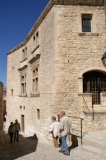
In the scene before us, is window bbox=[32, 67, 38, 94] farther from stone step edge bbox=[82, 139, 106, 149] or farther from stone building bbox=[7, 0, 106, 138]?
stone step edge bbox=[82, 139, 106, 149]

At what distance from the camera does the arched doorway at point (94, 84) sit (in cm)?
1153

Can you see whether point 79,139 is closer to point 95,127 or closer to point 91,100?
point 95,127

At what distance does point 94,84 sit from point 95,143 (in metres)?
4.57

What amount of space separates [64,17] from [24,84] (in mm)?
8858

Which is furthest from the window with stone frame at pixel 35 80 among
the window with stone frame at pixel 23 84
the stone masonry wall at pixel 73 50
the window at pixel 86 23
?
the window at pixel 86 23

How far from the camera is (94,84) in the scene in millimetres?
11641

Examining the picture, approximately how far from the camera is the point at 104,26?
37.9 ft

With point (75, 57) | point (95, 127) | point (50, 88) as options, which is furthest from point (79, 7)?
point (95, 127)

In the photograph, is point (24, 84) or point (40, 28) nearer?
point (40, 28)

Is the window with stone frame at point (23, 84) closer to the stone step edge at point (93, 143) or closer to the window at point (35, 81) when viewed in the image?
the window at point (35, 81)

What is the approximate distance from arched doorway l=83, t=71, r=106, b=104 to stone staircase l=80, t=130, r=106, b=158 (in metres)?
2.78

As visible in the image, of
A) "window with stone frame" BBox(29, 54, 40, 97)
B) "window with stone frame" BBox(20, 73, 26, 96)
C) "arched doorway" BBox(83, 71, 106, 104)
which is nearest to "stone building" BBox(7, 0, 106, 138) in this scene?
"arched doorway" BBox(83, 71, 106, 104)

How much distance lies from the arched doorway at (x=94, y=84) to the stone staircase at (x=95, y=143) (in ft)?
9.11

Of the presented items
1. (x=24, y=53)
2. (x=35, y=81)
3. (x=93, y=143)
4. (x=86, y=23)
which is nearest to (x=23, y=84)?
(x=24, y=53)
